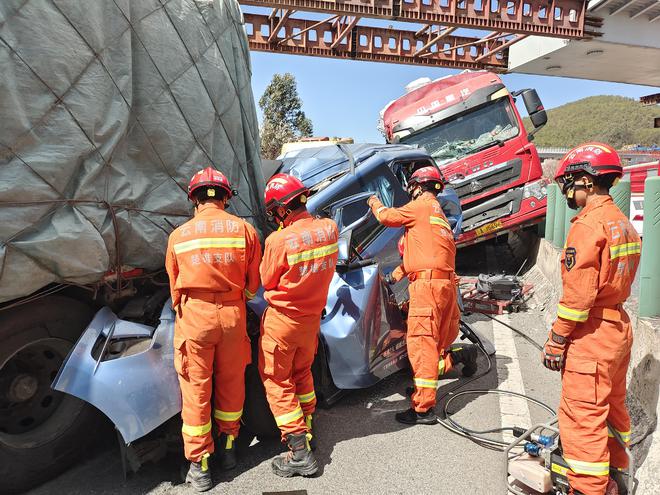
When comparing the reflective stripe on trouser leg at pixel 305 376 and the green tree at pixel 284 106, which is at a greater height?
the green tree at pixel 284 106

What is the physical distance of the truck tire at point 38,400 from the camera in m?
2.49

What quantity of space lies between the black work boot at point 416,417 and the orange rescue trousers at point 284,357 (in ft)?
2.72

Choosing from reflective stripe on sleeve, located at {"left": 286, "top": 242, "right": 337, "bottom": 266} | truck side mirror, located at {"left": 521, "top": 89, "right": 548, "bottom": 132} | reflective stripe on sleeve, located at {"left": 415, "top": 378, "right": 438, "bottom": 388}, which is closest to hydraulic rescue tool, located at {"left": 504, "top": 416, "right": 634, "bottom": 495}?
reflective stripe on sleeve, located at {"left": 415, "top": 378, "right": 438, "bottom": 388}

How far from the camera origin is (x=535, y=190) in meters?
7.84

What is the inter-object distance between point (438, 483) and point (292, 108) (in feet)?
92.0

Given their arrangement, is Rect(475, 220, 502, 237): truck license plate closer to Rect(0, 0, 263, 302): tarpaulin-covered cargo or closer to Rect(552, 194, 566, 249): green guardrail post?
Rect(552, 194, 566, 249): green guardrail post

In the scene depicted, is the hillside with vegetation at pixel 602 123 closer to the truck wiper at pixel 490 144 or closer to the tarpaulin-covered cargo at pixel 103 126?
the truck wiper at pixel 490 144

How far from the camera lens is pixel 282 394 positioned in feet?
9.67

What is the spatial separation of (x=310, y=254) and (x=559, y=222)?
4.78 meters

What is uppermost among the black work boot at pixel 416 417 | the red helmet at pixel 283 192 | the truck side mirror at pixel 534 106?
the truck side mirror at pixel 534 106

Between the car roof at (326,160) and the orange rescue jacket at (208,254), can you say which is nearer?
the orange rescue jacket at (208,254)

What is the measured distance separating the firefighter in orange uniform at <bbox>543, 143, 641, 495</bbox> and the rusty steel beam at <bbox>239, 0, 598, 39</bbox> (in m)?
7.70

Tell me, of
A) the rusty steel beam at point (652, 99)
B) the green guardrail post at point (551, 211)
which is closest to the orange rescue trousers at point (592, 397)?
the green guardrail post at point (551, 211)

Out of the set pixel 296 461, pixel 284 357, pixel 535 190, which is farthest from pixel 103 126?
pixel 535 190
